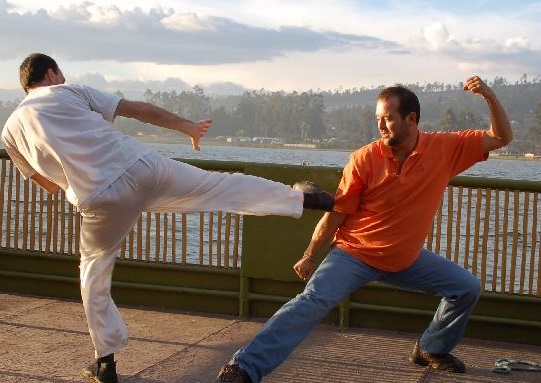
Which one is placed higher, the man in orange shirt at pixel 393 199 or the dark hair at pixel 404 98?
the dark hair at pixel 404 98

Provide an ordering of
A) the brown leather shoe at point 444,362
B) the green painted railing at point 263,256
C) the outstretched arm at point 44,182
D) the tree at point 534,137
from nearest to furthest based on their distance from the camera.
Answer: the outstretched arm at point 44,182 < the brown leather shoe at point 444,362 < the green painted railing at point 263,256 < the tree at point 534,137

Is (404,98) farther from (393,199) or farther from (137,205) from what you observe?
(137,205)

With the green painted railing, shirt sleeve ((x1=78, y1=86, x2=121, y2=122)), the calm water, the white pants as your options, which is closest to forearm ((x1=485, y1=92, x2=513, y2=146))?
the white pants

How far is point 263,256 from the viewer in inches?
277

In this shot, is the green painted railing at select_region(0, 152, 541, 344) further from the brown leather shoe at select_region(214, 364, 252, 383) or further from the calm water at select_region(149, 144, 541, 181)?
the calm water at select_region(149, 144, 541, 181)

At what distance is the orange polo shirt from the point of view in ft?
16.8

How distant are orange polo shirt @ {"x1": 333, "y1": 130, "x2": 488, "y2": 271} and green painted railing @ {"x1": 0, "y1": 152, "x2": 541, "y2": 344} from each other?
154 centimetres

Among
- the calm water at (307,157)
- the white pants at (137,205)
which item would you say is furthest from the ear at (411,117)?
the calm water at (307,157)

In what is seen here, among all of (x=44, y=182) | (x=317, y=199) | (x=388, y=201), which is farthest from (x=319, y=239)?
(x=44, y=182)

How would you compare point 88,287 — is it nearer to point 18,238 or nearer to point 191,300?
point 191,300

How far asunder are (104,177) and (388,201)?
5.44ft

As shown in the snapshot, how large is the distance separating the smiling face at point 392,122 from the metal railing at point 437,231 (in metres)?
1.71

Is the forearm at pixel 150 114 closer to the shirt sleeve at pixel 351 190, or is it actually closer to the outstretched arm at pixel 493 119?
the shirt sleeve at pixel 351 190

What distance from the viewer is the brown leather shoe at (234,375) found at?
4.58 meters
